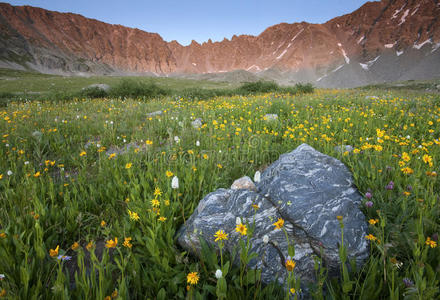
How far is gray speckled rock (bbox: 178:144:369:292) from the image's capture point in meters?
1.65

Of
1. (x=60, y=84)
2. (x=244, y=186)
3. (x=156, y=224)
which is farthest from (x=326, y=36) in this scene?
(x=156, y=224)

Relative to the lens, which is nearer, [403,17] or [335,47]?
[403,17]

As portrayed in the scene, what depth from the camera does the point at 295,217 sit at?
1.93m

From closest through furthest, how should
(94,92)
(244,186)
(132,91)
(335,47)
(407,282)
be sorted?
(407,282) → (244,186) → (132,91) → (94,92) → (335,47)

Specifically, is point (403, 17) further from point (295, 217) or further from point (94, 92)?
point (295, 217)

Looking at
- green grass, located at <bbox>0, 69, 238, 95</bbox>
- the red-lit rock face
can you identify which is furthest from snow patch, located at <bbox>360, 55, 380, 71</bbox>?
green grass, located at <bbox>0, 69, 238, 95</bbox>

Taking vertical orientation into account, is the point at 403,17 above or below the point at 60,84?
above

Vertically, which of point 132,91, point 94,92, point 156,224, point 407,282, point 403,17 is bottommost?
point 156,224

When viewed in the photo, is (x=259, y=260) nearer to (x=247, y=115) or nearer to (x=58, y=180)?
(x=58, y=180)

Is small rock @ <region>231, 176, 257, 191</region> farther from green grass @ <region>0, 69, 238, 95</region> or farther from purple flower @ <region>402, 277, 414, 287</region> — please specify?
green grass @ <region>0, 69, 238, 95</region>

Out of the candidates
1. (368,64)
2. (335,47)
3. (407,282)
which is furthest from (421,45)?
(407,282)

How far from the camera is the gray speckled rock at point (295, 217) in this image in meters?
1.65

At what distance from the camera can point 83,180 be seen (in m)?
3.00

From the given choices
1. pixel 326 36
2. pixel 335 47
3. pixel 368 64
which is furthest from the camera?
pixel 326 36
